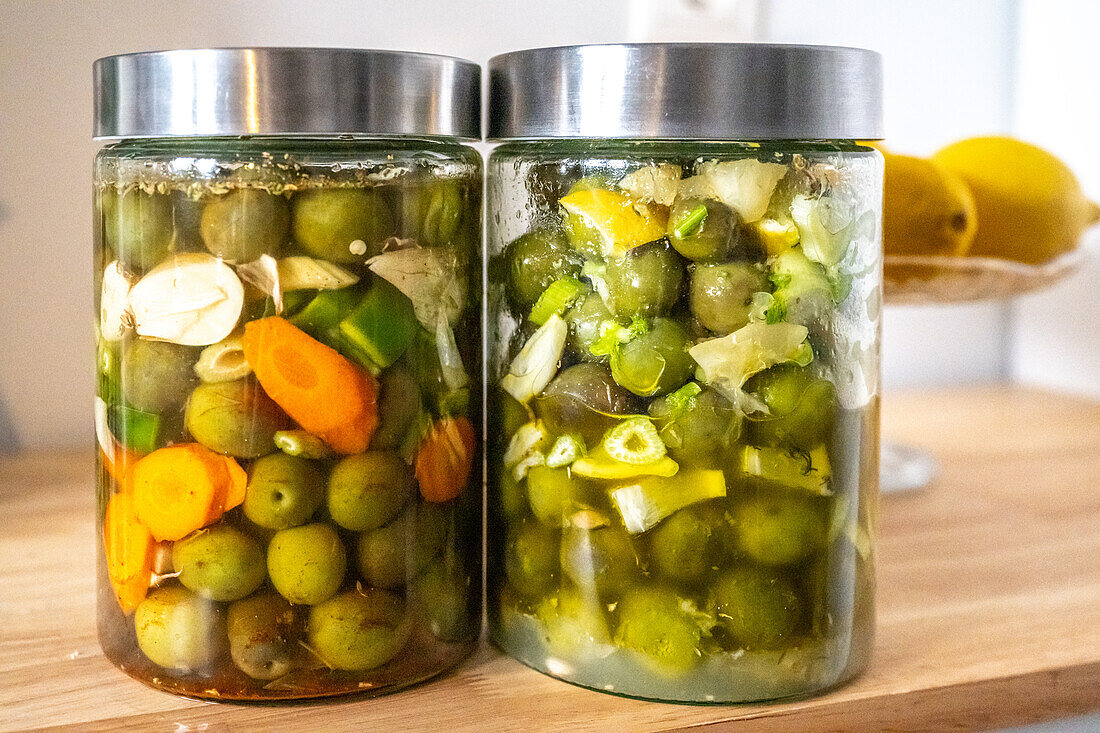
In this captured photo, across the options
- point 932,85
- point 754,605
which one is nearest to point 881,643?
point 754,605

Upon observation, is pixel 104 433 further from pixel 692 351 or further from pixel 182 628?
pixel 692 351

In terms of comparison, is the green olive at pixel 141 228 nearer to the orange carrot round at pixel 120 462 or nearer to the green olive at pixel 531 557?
the orange carrot round at pixel 120 462

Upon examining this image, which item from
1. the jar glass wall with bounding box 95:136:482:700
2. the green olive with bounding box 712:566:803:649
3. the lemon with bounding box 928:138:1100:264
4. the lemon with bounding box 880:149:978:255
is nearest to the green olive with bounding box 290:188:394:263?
the jar glass wall with bounding box 95:136:482:700

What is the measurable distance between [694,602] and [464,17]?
0.64 meters

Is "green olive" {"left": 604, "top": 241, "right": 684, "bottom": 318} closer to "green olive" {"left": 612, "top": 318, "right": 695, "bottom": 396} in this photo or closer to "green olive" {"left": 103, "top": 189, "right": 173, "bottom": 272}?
"green olive" {"left": 612, "top": 318, "right": 695, "bottom": 396}

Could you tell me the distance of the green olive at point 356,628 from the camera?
0.47 m

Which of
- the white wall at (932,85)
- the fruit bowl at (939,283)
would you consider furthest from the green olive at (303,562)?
the white wall at (932,85)

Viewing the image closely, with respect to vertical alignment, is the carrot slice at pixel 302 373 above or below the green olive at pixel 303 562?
above

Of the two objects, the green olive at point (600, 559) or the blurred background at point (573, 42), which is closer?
the green olive at point (600, 559)

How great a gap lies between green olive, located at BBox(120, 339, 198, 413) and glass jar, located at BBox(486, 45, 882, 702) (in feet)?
0.47

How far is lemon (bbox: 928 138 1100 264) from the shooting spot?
0.89m

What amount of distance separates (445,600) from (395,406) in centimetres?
10

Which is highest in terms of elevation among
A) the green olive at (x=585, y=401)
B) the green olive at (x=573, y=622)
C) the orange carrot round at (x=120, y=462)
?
the green olive at (x=585, y=401)

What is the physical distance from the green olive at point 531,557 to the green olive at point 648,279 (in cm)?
11
